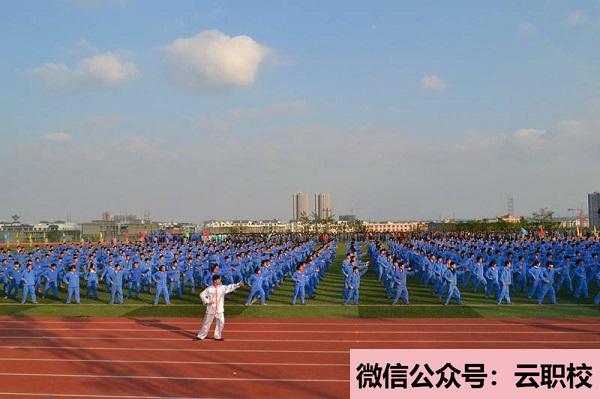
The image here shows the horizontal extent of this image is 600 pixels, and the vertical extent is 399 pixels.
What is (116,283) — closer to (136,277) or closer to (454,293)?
(136,277)

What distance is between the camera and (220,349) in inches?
451

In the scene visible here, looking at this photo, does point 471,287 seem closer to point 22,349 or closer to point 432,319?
point 432,319

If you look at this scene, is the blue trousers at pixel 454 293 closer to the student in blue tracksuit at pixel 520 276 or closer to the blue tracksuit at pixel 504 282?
the blue tracksuit at pixel 504 282

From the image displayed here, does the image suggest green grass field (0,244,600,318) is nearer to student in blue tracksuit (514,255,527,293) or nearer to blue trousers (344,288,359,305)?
blue trousers (344,288,359,305)

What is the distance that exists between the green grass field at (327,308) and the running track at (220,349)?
101cm

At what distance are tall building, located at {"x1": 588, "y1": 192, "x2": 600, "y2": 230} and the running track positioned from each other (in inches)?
2030

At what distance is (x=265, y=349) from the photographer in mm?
11367

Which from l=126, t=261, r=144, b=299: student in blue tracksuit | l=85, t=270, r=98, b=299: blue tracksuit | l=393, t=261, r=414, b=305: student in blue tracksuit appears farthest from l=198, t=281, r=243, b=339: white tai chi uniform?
l=85, t=270, r=98, b=299: blue tracksuit

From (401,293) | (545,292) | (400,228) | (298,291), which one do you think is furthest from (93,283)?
(400,228)

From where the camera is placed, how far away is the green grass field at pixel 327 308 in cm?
1563

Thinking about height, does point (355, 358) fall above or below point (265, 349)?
above

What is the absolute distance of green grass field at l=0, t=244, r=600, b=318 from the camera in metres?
15.6

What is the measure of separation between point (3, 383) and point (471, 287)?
16228 mm

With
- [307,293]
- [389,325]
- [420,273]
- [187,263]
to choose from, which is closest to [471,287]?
[420,273]
